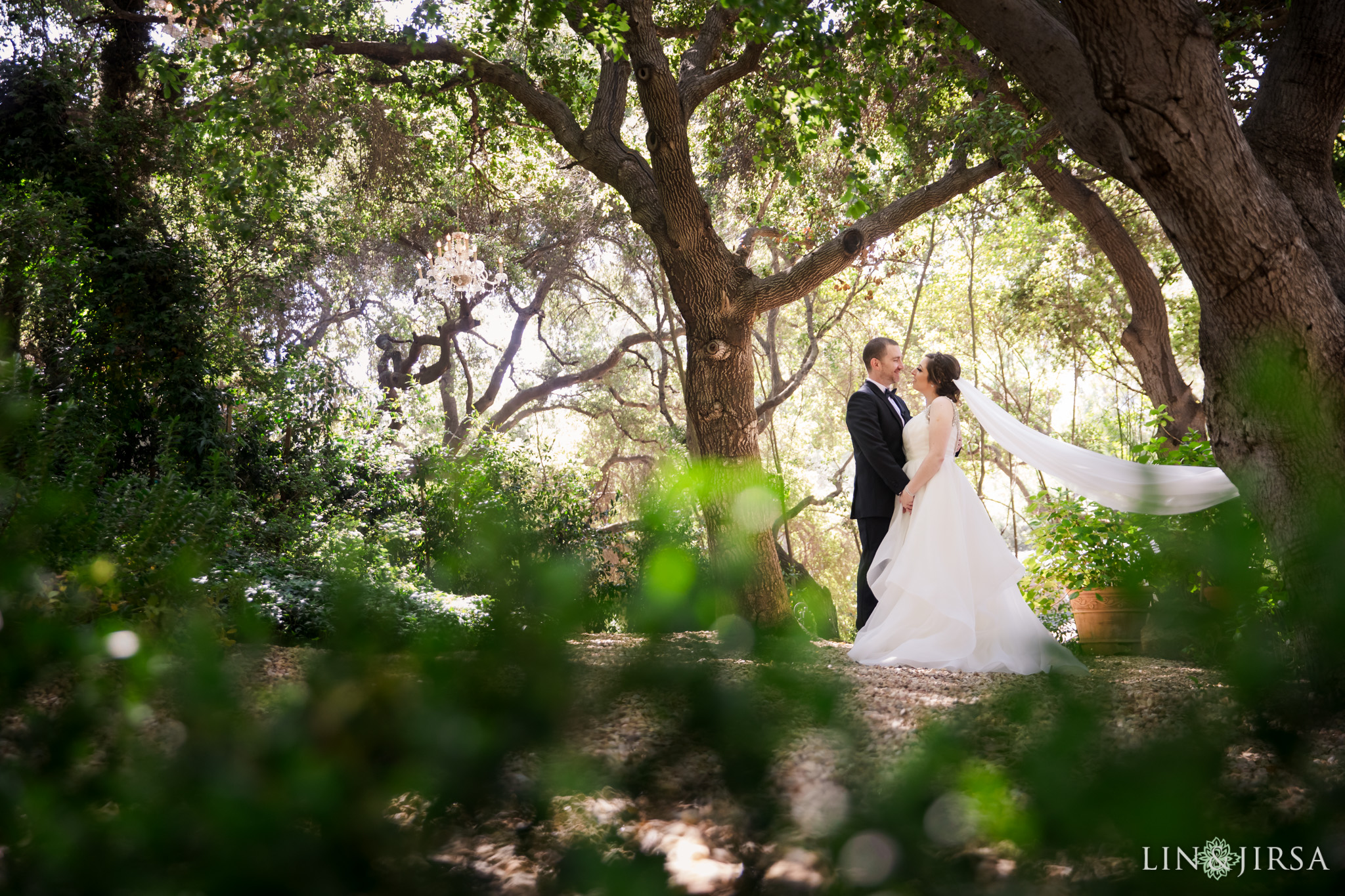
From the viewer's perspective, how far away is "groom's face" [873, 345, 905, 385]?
6.21m

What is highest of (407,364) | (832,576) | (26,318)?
(407,364)

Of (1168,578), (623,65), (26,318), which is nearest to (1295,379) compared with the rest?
(1168,578)

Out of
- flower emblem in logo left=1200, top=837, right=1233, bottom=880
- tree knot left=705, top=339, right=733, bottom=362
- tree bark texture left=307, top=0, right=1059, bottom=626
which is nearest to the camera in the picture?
flower emblem in logo left=1200, top=837, right=1233, bottom=880

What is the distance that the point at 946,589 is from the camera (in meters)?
5.28

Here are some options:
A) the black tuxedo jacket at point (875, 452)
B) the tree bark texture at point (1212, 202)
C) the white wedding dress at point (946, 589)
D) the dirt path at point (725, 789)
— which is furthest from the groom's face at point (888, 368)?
the dirt path at point (725, 789)

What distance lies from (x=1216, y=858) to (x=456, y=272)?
46.4 feet

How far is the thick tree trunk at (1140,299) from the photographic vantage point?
9.05 m

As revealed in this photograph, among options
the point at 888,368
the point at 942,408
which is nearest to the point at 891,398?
the point at 888,368

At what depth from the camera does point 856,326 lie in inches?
736

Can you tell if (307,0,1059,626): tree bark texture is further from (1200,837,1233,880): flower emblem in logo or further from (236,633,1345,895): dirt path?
(1200,837,1233,880): flower emblem in logo

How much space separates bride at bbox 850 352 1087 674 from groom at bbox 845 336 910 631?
7.4 inches

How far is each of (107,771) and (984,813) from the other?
0.51m

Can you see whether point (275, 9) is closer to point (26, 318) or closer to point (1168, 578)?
point (26, 318)

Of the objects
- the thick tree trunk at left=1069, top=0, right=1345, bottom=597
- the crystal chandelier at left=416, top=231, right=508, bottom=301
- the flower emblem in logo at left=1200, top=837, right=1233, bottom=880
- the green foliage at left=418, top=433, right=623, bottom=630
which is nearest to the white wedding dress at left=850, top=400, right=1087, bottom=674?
the thick tree trunk at left=1069, top=0, right=1345, bottom=597
